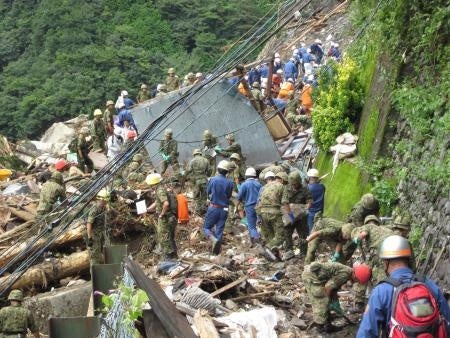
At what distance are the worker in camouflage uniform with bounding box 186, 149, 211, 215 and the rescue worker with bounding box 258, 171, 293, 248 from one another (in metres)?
2.93

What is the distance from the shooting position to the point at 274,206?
13.6 m

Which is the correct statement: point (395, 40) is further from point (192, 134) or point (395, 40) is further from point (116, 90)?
point (116, 90)

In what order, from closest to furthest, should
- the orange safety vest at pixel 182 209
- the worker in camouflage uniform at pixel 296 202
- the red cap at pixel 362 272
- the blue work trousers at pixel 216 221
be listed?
the red cap at pixel 362 272, the worker in camouflage uniform at pixel 296 202, the blue work trousers at pixel 216 221, the orange safety vest at pixel 182 209

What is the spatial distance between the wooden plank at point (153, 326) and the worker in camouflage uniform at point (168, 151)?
9.91 m

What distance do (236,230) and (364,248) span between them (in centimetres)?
538

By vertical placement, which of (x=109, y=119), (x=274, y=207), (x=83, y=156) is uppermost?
(x=109, y=119)

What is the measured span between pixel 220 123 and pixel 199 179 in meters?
3.62

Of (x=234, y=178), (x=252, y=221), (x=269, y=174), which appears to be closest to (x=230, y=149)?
(x=234, y=178)

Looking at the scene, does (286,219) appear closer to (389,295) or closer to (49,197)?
(49,197)

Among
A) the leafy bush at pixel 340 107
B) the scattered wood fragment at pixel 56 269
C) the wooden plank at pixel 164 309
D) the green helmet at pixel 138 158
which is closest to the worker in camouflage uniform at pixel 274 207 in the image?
the leafy bush at pixel 340 107

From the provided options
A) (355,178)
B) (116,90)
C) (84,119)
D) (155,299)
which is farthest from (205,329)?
(116,90)

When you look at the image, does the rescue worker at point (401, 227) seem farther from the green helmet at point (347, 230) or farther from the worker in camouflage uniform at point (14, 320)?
the worker in camouflage uniform at point (14, 320)

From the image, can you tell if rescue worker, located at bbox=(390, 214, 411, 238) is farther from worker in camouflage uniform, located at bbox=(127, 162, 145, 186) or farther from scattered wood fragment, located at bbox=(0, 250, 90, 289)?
worker in camouflage uniform, located at bbox=(127, 162, 145, 186)

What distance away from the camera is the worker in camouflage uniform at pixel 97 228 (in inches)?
557
